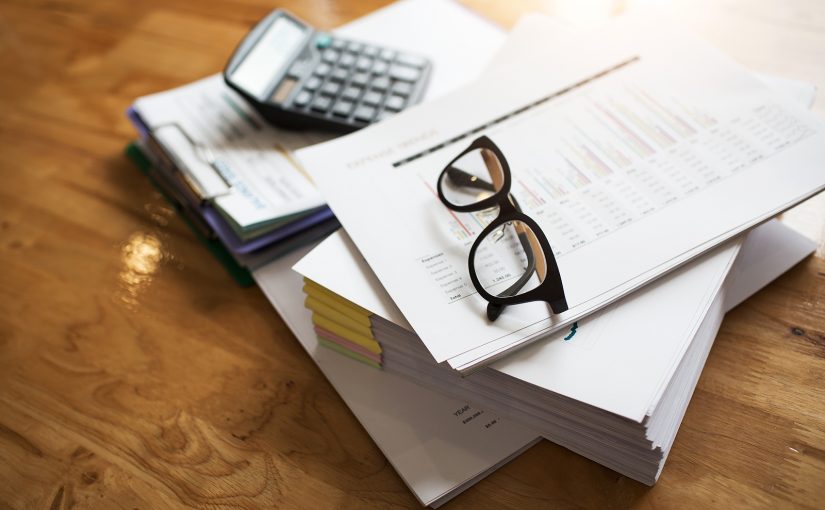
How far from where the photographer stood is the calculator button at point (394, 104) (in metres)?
0.67

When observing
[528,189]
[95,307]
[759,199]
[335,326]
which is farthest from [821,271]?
[95,307]

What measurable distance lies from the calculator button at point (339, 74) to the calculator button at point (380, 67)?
30mm

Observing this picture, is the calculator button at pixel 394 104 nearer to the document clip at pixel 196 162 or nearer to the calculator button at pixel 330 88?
the calculator button at pixel 330 88

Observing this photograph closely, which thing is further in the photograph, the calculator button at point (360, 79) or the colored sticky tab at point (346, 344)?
the calculator button at point (360, 79)

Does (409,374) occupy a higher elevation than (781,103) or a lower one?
lower

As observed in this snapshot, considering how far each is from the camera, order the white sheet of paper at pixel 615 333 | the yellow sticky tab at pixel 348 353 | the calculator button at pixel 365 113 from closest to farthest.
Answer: the white sheet of paper at pixel 615 333 → the yellow sticky tab at pixel 348 353 → the calculator button at pixel 365 113

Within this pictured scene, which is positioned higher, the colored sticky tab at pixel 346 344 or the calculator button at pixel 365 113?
the calculator button at pixel 365 113

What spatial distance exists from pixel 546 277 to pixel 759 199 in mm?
190

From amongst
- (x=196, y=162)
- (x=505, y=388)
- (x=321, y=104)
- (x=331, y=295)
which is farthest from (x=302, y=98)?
(x=505, y=388)

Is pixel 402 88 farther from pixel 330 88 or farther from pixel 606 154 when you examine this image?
pixel 606 154

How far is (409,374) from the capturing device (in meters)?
0.51

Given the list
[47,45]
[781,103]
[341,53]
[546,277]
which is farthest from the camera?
[47,45]

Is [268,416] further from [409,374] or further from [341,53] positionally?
[341,53]

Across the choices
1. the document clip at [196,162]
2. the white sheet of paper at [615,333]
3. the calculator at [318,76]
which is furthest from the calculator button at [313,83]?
the white sheet of paper at [615,333]
